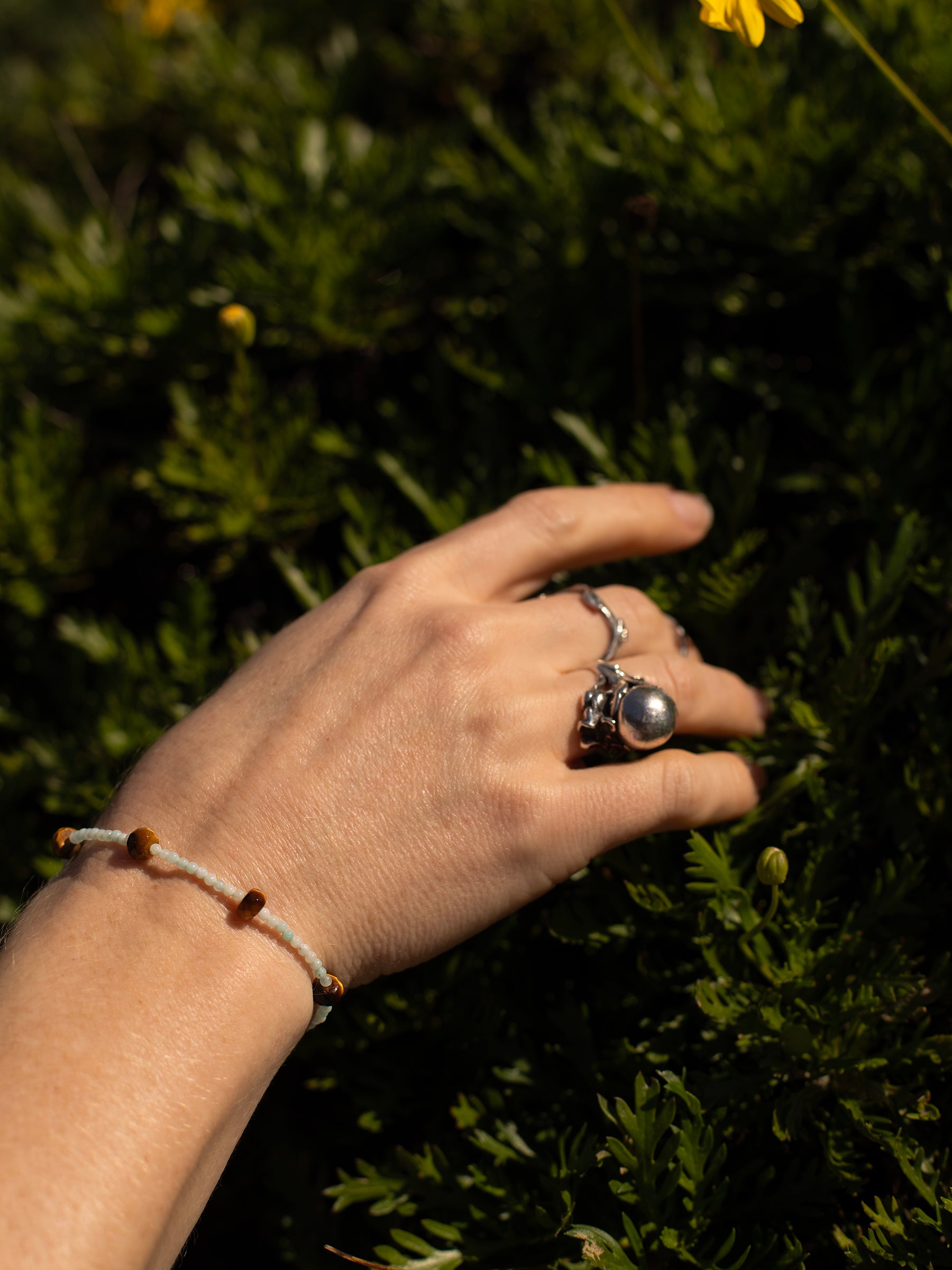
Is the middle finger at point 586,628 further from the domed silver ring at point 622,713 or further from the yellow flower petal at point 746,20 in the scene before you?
the yellow flower petal at point 746,20

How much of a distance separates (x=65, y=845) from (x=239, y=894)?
9.2 inches

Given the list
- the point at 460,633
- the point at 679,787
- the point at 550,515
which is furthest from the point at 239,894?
the point at 550,515

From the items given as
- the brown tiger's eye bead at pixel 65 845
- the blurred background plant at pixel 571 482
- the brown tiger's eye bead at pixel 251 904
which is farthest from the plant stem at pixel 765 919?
the brown tiger's eye bead at pixel 65 845

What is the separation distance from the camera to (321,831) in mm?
1036

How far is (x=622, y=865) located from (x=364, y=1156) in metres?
0.64

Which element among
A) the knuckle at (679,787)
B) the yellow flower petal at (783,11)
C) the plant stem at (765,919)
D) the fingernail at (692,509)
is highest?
the yellow flower petal at (783,11)

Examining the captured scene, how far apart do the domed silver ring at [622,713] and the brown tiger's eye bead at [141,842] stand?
0.53 m

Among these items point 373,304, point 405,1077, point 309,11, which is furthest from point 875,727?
point 309,11

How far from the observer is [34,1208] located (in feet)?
2.51

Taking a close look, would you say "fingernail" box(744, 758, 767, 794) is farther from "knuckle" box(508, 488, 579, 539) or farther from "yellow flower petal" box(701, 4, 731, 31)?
"yellow flower petal" box(701, 4, 731, 31)

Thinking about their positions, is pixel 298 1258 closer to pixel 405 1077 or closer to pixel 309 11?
pixel 405 1077

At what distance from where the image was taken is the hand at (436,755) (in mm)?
1024

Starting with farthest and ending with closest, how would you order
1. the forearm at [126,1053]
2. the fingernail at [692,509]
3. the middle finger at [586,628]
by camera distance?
the fingernail at [692,509], the middle finger at [586,628], the forearm at [126,1053]

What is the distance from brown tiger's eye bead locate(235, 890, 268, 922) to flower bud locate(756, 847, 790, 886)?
0.55 metres
